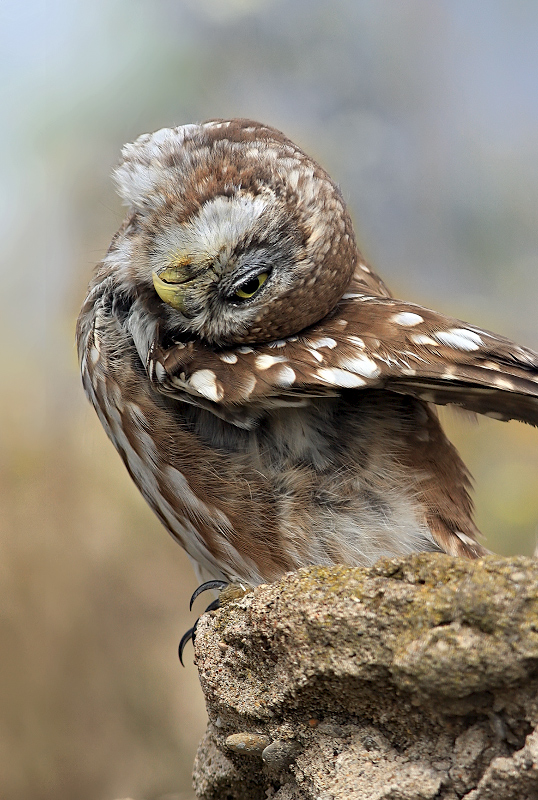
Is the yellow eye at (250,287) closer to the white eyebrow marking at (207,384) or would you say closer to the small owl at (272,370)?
the small owl at (272,370)

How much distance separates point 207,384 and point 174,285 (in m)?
0.26

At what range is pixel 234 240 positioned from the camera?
1777mm

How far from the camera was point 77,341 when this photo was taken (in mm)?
2283

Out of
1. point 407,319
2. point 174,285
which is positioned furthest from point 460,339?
point 174,285

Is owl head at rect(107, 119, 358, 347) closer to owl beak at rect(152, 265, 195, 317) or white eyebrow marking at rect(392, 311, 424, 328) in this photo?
owl beak at rect(152, 265, 195, 317)

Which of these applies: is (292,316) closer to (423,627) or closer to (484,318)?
(423,627)

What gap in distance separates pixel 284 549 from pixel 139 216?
3.06 ft

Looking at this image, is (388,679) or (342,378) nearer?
(388,679)

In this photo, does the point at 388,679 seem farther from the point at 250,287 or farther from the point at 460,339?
the point at 250,287

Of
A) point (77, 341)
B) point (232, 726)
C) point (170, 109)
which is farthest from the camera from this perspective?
point (170, 109)

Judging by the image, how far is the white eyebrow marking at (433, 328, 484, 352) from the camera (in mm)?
→ 1734

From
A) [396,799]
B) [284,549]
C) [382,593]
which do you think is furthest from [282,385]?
[396,799]

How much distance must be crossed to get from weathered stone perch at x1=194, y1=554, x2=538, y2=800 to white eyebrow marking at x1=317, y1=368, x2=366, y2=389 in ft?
1.44

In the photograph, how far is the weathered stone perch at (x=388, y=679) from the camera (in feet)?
3.84
